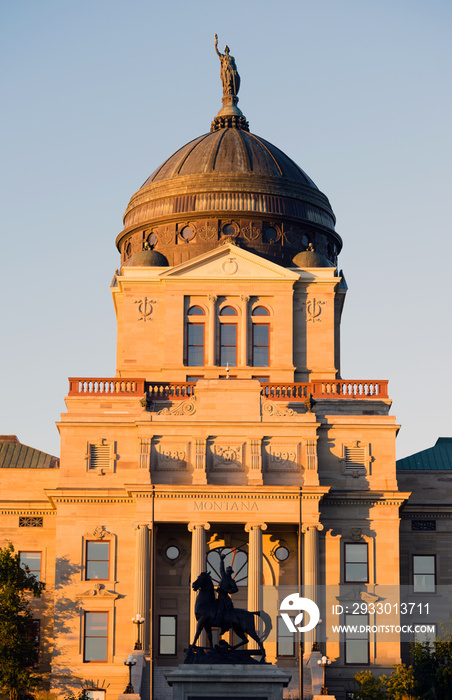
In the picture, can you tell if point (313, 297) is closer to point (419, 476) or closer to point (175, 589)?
point (419, 476)

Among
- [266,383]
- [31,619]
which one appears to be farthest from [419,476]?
[31,619]

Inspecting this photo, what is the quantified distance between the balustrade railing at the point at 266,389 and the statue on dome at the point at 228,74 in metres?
26.4

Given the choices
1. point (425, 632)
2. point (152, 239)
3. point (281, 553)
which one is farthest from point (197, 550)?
point (152, 239)

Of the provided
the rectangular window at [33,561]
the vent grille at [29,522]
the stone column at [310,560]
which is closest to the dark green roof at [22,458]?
the vent grille at [29,522]

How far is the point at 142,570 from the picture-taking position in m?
66.6

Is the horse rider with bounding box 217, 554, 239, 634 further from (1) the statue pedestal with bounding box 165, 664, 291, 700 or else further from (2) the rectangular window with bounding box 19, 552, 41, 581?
(2) the rectangular window with bounding box 19, 552, 41, 581

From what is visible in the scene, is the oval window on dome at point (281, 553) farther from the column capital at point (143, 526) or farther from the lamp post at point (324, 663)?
the lamp post at point (324, 663)

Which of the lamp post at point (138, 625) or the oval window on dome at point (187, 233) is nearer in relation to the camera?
the lamp post at point (138, 625)

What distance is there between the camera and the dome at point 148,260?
8044 centimetres

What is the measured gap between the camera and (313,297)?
79750 millimetres

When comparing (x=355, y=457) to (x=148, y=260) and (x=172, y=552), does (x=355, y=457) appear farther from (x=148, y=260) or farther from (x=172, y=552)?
(x=148, y=260)

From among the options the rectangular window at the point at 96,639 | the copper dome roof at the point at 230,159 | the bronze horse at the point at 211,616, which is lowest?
the rectangular window at the point at 96,639

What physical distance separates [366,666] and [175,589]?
937cm

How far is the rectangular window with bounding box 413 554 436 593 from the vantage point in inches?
2859
